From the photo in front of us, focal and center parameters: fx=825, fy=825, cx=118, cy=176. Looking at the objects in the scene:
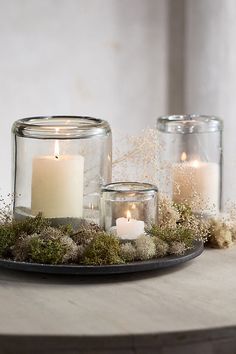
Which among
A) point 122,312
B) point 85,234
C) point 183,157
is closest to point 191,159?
point 183,157

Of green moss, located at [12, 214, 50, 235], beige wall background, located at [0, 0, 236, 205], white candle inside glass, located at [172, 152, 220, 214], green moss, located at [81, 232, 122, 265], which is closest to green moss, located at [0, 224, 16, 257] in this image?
green moss, located at [12, 214, 50, 235]

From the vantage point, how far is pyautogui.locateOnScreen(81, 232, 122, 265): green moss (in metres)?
1.26

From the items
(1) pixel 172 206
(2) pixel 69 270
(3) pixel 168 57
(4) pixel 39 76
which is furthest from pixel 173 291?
(3) pixel 168 57

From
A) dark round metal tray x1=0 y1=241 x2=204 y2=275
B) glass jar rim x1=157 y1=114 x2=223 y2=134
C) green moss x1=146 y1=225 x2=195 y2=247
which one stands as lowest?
dark round metal tray x1=0 y1=241 x2=204 y2=275

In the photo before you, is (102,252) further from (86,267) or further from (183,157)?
(183,157)

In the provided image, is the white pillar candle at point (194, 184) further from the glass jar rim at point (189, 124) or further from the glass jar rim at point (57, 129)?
the glass jar rim at point (57, 129)

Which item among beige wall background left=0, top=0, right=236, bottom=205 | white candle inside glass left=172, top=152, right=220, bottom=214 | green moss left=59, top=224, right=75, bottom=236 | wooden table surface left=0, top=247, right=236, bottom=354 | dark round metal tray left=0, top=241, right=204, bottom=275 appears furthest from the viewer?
beige wall background left=0, top=0, right=236, bottom=205

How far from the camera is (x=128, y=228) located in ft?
4.42

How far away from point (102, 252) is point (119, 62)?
1.52m

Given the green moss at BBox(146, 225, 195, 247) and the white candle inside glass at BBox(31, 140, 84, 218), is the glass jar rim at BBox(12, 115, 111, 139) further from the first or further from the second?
the green moss at BBox(146, 225, 195, 247)

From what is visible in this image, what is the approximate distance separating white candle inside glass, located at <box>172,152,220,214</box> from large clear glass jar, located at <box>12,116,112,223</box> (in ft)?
0.50

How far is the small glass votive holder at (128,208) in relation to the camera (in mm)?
1353

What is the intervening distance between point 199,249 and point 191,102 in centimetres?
145

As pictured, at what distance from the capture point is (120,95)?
2717 mm
